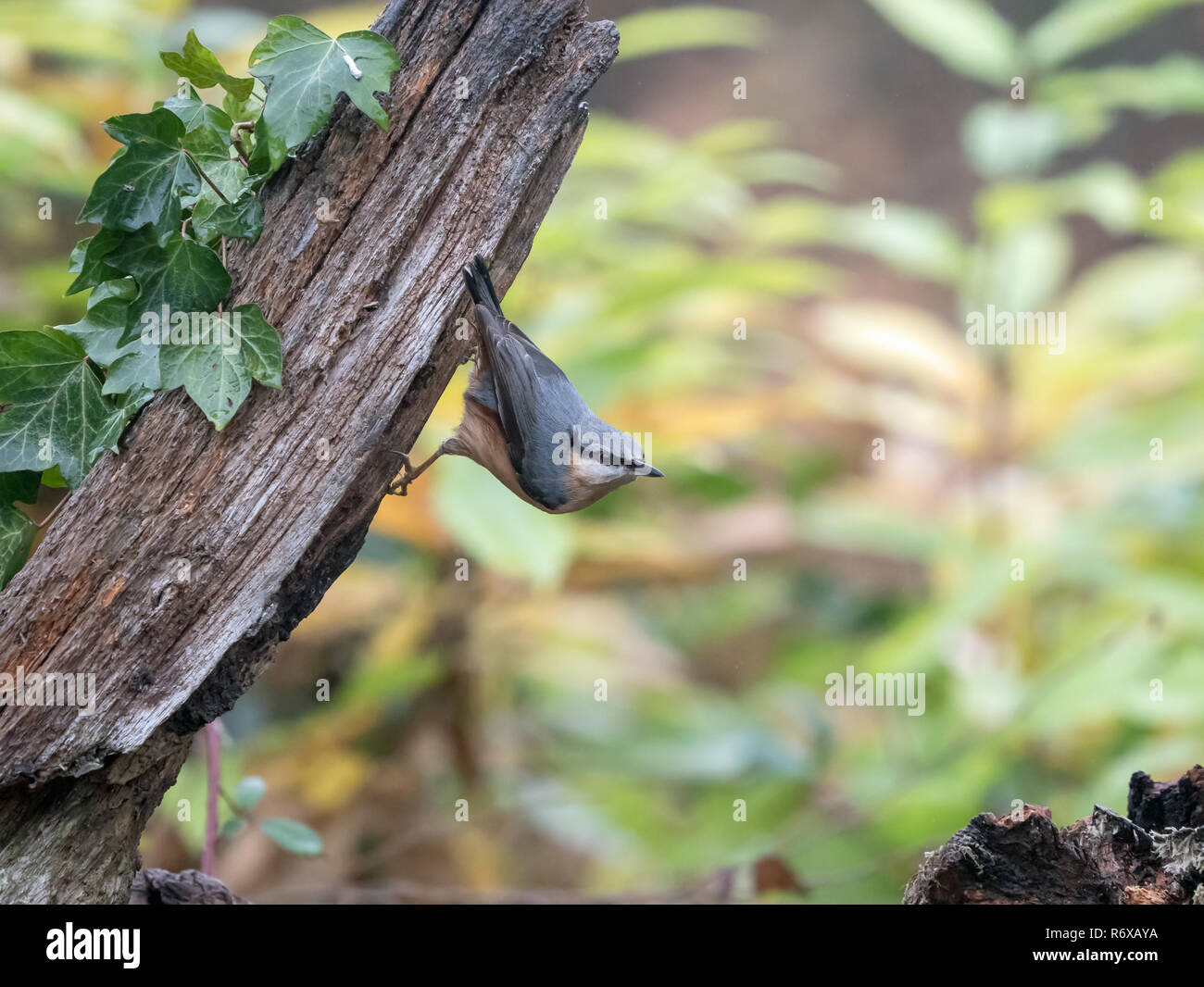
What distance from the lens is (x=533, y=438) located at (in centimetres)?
172

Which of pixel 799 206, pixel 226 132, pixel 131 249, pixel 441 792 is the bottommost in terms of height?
pixel 441 792

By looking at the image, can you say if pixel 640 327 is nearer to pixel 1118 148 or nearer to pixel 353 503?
pixel 353 503

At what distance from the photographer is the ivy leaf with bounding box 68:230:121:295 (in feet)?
4.86

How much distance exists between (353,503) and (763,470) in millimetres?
3530

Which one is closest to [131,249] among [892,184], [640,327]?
[640,327]

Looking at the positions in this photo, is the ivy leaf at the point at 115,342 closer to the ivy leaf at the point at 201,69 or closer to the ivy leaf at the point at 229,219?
the ivy leaf at the point at 229,219

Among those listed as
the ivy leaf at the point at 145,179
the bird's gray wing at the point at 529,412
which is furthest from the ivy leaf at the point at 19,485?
the bird's gray wing at the point at 529,412

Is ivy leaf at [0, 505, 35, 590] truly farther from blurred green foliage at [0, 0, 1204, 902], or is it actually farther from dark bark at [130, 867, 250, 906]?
blurred green foliage at [0, 0, 1204, 902]

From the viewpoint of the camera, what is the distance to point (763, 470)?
15.9ft

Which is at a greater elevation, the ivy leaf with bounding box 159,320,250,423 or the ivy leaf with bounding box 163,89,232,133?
the ivy leaf with bounding box 163,89,232,133

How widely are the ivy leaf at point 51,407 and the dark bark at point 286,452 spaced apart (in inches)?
3.5

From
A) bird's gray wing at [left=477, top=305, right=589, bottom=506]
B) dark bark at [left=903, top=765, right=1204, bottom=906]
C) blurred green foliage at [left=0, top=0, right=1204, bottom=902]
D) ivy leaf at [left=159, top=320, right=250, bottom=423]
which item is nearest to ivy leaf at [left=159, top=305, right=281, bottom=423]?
ivy leaf at [left=159, top=320, right=250, bottom=423]

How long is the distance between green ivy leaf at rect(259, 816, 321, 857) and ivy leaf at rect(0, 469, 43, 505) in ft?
2.54
